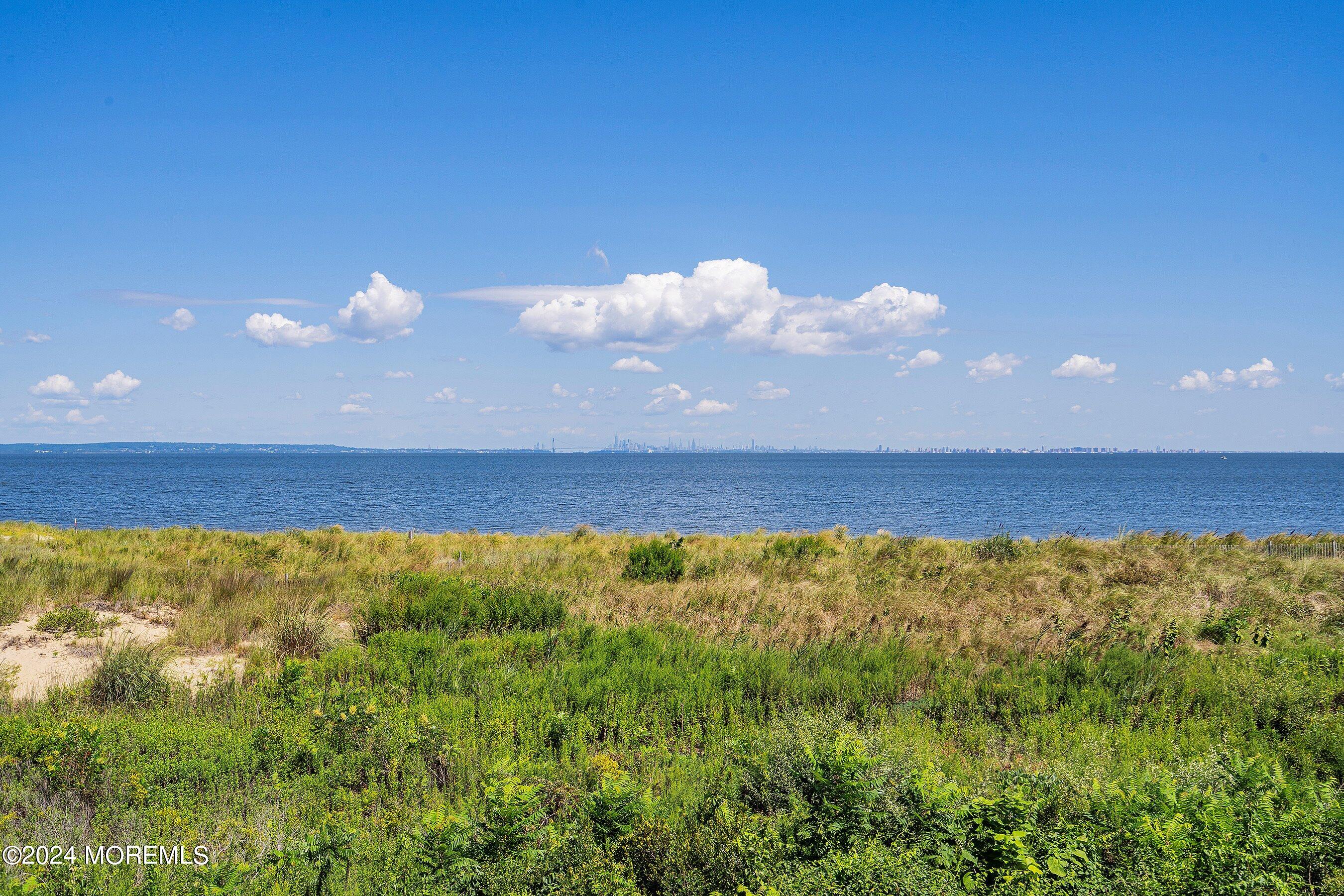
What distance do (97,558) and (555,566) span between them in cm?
1081

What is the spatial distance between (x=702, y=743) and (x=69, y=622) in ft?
32.5

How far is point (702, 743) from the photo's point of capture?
21.4 ft

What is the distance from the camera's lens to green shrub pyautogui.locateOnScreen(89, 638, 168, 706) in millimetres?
7461

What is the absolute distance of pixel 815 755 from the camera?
5023mm

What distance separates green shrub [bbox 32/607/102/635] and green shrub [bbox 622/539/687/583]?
9350 mm

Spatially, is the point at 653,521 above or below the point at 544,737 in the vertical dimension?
below

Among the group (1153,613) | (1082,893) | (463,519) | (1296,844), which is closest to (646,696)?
(1082,893)

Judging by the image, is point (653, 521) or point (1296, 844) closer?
point (1296, 844)

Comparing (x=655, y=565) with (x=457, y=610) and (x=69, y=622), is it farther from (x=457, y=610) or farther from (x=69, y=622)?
(x=69, y=622)

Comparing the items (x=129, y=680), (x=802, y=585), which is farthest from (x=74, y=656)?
(x=802, y=585)

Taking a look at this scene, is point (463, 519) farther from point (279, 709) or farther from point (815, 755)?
point (815, 755)

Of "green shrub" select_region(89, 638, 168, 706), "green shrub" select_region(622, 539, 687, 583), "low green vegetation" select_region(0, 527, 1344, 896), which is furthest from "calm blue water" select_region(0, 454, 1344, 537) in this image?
"green shrub" select_region(89, 638, 168, 706)

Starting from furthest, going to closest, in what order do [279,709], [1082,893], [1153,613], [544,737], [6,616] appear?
[1153,613] → [6,616] → [279,709] → [544,737] → [1082,893]

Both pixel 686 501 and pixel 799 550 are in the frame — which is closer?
pixel 799 550
